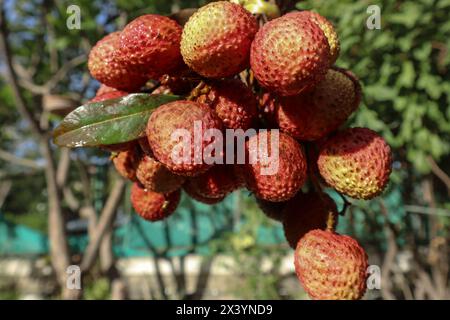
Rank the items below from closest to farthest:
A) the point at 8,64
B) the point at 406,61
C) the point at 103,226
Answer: the point at 406,61 → the point at 8,64 → the point at 103,226

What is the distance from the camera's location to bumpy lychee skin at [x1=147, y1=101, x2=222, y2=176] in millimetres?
445

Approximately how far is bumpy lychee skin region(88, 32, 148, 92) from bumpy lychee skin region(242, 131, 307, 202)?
0.57ft

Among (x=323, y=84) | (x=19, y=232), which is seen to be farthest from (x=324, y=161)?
(x=19, y=232)

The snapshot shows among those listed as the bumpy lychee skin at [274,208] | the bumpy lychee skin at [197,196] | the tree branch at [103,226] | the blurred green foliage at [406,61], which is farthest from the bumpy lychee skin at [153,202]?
the tree branch at [103,226]

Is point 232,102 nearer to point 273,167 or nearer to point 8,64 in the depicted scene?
point 273,167

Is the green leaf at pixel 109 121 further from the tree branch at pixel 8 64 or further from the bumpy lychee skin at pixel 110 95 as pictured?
the tree branch at pixel 8 64

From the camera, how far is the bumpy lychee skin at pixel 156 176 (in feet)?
1.82

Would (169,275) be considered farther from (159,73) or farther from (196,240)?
(159,73)

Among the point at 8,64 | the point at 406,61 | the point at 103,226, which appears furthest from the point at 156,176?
the point at 103,226

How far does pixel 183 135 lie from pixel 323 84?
20 centimetres

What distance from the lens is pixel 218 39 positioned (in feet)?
1.52

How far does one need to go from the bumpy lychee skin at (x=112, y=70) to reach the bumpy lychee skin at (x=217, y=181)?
0.50ft

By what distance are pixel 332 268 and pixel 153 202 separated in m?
0.30

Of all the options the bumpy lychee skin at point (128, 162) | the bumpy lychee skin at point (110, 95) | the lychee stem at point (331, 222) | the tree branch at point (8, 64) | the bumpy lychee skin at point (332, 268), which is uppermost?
the tree branch at point (8, 64)
